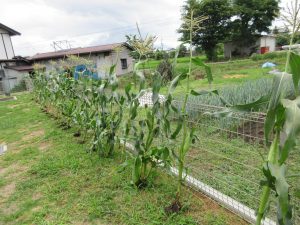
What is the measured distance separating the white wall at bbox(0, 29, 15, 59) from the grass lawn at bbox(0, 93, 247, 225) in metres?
19.9

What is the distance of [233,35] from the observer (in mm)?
24828

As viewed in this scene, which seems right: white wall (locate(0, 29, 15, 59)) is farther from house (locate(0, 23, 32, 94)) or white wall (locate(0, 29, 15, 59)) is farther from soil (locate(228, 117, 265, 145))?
soil (locate(228, 117, 265, 145))

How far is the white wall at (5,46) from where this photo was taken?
64.8 ft

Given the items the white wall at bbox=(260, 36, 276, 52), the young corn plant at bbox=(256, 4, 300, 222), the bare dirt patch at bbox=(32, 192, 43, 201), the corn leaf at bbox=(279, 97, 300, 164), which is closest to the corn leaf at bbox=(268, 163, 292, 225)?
the young corn plant at bbox=(256, 4, 300, 222)

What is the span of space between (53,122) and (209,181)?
4.21 meters

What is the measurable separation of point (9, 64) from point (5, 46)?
1892 mm

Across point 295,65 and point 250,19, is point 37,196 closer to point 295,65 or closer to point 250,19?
point 295,65

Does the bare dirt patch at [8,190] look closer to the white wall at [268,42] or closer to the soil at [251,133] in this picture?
the soil at [251,133]

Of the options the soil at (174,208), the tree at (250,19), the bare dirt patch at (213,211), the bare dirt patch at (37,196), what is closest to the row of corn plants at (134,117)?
the soil at (174,208)

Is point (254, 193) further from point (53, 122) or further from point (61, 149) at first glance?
point (53, 122)

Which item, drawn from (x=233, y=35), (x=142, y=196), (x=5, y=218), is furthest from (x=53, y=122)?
(x=233, y=35)

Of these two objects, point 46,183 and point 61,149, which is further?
point 61,149

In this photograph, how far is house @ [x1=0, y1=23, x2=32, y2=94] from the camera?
1734cm

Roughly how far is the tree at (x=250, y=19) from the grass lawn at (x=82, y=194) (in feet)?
78.9
